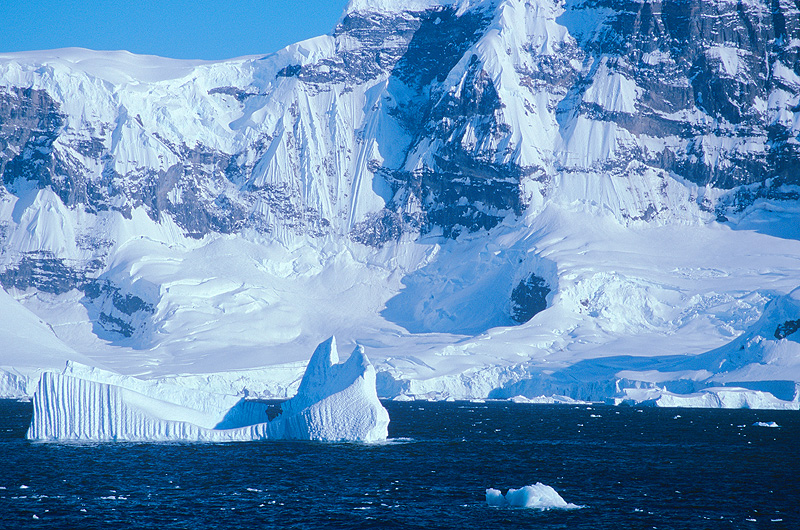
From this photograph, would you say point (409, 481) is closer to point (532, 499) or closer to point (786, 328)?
point (532, 499)

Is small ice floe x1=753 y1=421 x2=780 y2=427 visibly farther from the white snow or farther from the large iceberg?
the large iceberg

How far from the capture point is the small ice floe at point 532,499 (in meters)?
47.7

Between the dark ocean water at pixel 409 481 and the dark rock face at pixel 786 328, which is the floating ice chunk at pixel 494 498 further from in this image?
the dark rock face at pixel 786 328

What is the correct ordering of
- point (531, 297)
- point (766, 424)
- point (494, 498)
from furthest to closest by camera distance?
point (531, 297), point (766, 424), point (494, 498)

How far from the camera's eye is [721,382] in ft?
410

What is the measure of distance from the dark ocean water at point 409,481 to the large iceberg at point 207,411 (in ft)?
4.88

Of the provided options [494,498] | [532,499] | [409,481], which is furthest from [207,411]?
[532,499]

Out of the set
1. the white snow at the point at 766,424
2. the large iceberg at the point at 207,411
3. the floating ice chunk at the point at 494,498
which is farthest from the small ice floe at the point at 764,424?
the floating ice chunk at the point at 494,498

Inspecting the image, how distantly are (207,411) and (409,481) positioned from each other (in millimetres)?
23288

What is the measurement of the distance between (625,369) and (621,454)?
76144 millimetres

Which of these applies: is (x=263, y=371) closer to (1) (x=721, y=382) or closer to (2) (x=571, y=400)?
(2) (x=571, y=400)

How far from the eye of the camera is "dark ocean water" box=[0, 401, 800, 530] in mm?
44906

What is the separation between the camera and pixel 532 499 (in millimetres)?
47844

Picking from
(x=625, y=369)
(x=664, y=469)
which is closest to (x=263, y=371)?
(x=625, y=369)
